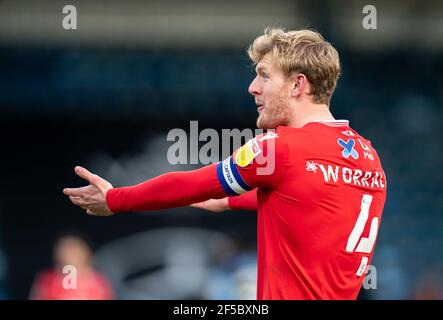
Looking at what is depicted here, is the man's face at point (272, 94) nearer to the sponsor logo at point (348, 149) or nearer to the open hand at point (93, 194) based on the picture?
the sponsor logo at point (348, 149)

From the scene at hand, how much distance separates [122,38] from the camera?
8.75 meters

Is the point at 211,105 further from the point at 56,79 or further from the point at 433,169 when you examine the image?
the point at 433,169

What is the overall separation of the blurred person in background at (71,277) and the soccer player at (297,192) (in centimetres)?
463

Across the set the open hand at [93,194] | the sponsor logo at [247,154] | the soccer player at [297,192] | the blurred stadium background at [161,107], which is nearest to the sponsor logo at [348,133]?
the soccer player at [297,192]

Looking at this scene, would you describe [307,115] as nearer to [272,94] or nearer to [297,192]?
[272,94]

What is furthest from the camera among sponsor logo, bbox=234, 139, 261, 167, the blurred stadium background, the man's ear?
the blurred stadium background

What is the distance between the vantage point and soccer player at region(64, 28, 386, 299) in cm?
319

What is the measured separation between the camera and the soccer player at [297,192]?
319 cm

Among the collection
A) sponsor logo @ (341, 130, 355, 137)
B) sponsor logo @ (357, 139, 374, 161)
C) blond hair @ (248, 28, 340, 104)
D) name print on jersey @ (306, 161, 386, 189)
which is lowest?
name print on jersey @ (306, 161, 386, 189)

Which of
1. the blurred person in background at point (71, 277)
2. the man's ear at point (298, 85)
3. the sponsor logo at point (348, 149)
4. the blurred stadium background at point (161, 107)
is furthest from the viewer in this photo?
the blurred stadium background at point (161, 107)

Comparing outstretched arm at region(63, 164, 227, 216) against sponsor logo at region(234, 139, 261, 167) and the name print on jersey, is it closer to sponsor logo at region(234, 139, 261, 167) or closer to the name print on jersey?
sponsor logo at region(234, 139, 261, 167)

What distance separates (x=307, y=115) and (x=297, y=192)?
0.40 meters

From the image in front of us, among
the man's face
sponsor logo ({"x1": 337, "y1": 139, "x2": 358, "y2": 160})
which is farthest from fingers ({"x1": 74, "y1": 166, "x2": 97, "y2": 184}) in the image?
sponsor logo ({"x1": 337, "y1": 139, "x2": 358, "y2": 160})
